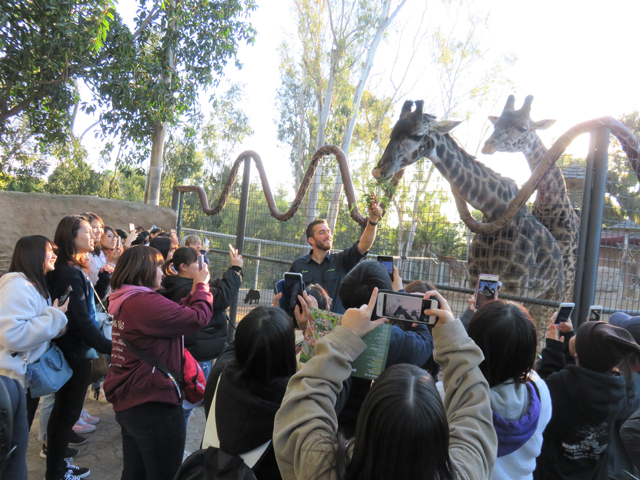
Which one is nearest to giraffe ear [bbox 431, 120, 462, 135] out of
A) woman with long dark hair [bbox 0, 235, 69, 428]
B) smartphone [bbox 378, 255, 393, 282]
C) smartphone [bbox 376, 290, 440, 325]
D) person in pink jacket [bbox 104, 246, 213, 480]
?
smartphone [bbox 378, 255, 393, 282]

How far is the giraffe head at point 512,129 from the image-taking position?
3801 mm

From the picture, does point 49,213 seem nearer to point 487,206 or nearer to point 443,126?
point 443,126

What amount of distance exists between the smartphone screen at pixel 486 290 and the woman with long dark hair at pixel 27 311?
2418mm

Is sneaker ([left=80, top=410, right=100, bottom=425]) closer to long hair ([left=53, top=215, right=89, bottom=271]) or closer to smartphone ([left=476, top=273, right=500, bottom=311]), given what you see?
long hair ([left=53, top=215, right=89, bottom=271])

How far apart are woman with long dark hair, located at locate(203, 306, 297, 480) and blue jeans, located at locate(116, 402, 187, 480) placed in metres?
0.85

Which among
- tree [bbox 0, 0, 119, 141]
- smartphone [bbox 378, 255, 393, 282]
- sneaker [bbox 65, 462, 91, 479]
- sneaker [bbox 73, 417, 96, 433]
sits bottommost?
sneaker [bbox 73, 417, 96, 433]

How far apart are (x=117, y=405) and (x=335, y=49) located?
1856cm

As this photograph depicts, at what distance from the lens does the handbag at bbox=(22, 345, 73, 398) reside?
271 cm

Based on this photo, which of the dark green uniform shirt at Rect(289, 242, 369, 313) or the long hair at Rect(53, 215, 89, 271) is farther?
the dark green uniform shirt at Rect(289, 242, 369, 313)

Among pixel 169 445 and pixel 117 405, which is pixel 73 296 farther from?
pixel 169 445

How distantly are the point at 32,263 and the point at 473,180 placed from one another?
337 centimetres

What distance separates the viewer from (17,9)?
6.70 m

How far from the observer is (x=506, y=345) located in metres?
1.60

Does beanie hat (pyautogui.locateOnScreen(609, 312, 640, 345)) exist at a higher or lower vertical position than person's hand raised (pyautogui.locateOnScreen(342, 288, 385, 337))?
lower
